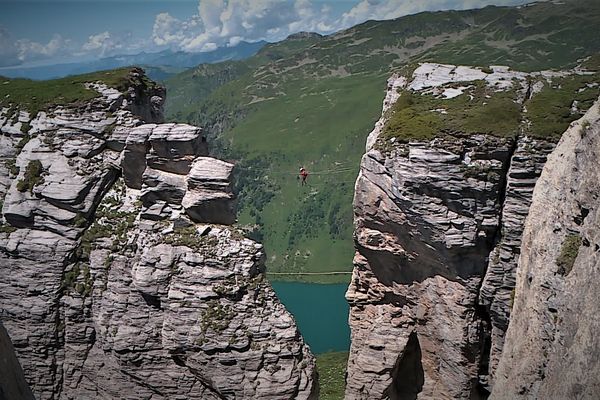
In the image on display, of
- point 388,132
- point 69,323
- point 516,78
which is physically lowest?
point 69,323

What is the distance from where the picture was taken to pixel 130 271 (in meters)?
30.8

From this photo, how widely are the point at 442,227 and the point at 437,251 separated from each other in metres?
1.63

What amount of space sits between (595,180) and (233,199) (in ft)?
65.2

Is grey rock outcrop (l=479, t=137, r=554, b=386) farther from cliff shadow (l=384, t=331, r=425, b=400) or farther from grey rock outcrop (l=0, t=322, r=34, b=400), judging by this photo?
grey rock outcrop (l=0, t=322, r=34, b=400)

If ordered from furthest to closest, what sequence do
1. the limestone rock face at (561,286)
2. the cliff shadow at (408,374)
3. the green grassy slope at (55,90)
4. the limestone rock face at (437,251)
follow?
1. the green grassy slope at (55,90)
2. the cliff shadow at (408,374)
3. the limestone rock face at (437,251)
4. the limestone rock face at (561,286)

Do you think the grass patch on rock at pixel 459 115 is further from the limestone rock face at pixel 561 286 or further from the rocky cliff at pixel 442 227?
the limestone rock face at pixel 561 286

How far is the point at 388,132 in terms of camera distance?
2967cm

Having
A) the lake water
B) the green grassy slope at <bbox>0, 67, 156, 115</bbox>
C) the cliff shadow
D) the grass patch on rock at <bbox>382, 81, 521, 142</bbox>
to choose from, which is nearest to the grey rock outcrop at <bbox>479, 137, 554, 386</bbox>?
the grass patch on rock at <bbox>382, 81, 521, 142</bbox>

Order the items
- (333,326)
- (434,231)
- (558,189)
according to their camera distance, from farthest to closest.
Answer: (333,326), (434,231), (558,189)

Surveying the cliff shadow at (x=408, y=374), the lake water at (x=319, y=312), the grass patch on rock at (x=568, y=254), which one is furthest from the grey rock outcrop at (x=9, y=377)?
the lake water at (x=319, y=312)

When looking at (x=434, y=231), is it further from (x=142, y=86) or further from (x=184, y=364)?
(x=142, y=86)

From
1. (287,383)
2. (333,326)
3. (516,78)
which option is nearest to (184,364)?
(287,383)

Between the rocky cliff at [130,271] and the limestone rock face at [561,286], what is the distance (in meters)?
12.1

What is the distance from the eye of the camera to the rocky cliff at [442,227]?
26797 mm
